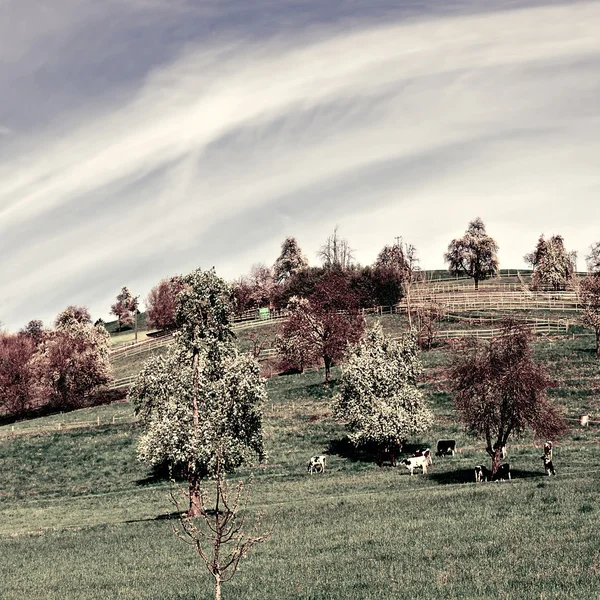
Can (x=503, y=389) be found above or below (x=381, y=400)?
above

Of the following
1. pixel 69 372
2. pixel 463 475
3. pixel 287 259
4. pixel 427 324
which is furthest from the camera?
pixel 287 259

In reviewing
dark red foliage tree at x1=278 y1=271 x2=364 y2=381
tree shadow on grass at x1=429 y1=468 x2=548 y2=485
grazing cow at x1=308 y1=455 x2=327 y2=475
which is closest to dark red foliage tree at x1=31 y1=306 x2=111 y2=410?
dark red foliage tree at x1=278 y1=271 x2=364 y2=381

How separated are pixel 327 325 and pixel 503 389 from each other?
151ft

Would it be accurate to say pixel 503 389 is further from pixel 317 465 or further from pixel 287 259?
pixel 287 259

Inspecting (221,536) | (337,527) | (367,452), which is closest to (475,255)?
(367,452)

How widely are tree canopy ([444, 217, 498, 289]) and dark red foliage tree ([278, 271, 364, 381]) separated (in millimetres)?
53452

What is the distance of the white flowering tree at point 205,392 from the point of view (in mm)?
35031

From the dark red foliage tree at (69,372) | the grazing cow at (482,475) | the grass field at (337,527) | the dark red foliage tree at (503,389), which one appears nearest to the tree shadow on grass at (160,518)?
the grass field at (337,527)

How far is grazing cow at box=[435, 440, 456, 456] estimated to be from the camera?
165 ft

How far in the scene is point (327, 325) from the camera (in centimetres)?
8169

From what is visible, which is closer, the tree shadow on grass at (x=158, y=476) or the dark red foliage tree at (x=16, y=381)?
the tree shadow on grass at (x=158, y=476)

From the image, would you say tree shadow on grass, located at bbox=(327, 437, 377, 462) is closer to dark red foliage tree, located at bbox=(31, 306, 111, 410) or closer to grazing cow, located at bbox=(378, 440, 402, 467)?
grazing cow, located at bbox=(378, 440, 402, 467)

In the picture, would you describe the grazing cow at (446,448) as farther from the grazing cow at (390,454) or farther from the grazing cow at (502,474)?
the grazing cow at (502,474)

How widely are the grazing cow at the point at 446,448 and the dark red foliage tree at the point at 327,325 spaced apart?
2765cm
